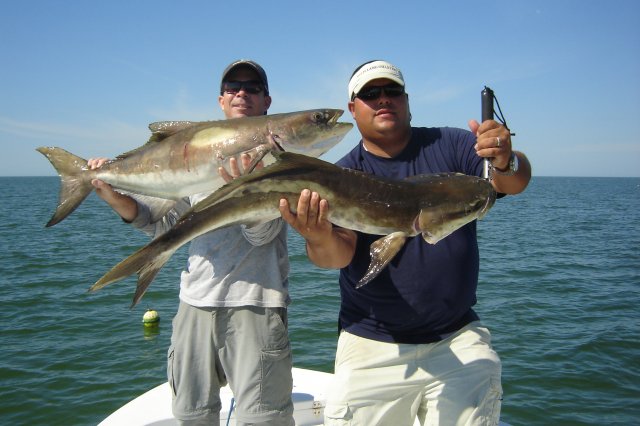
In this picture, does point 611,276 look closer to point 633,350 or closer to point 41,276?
point 633,350

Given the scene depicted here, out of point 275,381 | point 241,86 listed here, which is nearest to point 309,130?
point 241,86

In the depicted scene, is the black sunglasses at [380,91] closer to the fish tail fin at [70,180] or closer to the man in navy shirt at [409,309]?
the man in navy shirt at [409,309]

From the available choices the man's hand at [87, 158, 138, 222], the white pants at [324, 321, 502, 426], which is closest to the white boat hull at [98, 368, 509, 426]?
the white pants at [324, 321, 502, 426]

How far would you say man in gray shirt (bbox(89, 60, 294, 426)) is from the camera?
3479 millimetres

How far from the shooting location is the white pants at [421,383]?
10.9ft

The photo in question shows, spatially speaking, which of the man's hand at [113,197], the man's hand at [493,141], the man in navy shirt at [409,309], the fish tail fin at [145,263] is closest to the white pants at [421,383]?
the man in navy shirt at [409,309]

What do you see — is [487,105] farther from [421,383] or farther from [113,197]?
[113,197]

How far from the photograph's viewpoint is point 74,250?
20922mm

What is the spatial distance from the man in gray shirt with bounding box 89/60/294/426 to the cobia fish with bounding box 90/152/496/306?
57cm

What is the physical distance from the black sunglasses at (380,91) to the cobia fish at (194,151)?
0.22 m

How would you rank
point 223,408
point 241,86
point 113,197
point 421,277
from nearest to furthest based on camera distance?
point 421,277, point 113,197, point 241,86, point 223,408

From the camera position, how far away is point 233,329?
3.56 metres

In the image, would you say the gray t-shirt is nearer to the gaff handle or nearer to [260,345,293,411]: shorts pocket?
[260,345,293,411]: shorts pocket

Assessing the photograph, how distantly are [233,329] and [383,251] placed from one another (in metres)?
1.35
